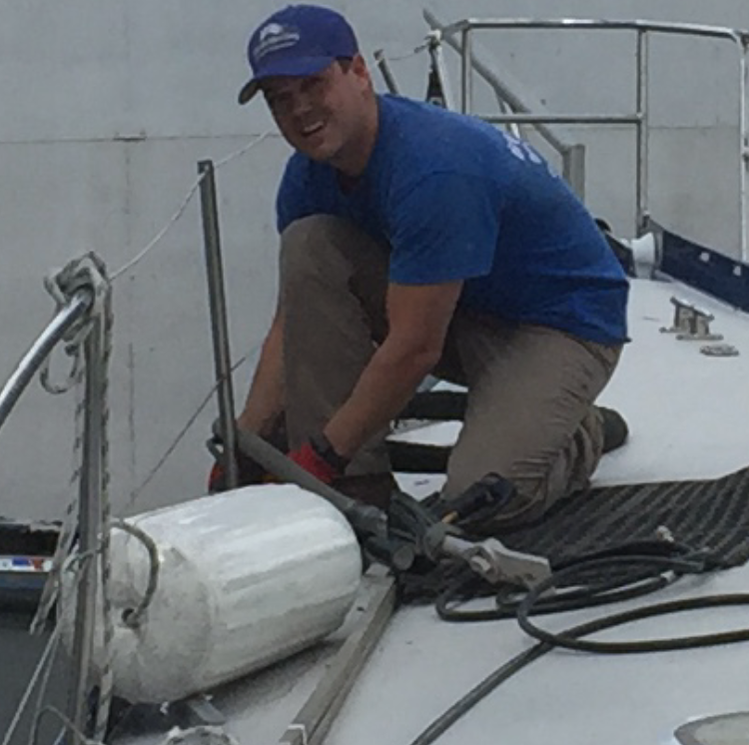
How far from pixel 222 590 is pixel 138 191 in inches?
131

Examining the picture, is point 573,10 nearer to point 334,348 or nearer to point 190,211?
point 190,211

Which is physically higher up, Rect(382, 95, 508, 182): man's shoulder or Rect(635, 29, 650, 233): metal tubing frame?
Rect(382, 95, 508, 182): man's shoulder

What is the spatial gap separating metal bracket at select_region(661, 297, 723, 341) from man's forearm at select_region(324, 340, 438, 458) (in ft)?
4.65

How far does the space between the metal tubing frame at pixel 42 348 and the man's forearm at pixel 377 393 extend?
0.73 m

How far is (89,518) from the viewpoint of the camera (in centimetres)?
123

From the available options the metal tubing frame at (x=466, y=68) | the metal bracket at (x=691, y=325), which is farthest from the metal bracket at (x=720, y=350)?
the metal tubing frame at (x=466, y=68)

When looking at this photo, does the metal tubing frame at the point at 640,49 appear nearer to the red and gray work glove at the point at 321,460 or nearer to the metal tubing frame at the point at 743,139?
the metal tubing frame at the point at 743,139

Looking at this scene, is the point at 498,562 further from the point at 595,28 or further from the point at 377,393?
the point at 595,28

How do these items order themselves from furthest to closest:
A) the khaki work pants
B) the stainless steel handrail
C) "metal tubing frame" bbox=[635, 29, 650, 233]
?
"metal tubing frame" bbox=[635, 29, 650, 233] < the stainless steel handrail < the khaki work pants

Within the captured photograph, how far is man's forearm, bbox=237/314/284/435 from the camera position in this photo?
2.16 m

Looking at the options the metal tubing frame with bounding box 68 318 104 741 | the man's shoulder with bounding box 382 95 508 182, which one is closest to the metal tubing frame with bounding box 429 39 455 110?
the man's shoulder with bounding box 382 95 508 182

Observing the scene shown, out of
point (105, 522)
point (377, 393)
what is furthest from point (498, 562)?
point (105, 522)

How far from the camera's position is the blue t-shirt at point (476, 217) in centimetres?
187

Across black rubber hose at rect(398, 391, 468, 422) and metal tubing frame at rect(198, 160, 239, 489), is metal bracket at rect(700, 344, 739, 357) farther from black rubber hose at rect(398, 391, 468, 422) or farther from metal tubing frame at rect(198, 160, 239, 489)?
metal tubing frame at rect(198, 160, 239, 489)
